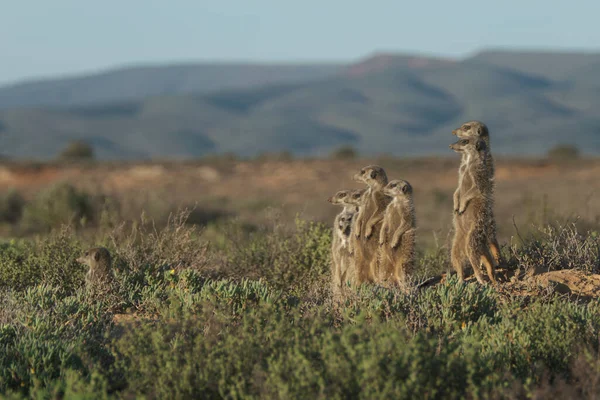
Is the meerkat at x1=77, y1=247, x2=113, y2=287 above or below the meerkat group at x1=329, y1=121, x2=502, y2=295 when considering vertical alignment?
below

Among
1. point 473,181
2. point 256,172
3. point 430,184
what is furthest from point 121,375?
point 256,172

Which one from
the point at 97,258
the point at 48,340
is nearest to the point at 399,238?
the point at 97,258

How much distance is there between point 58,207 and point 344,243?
12482 mm

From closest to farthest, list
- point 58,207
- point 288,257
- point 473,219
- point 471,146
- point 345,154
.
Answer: point 473,219, point 471,146, point 288,257, point 58,207, point 345,154

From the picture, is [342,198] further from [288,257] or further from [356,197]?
[288,257]

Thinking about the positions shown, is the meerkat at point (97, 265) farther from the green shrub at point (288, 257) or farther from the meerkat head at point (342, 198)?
the meerkat head at point (342, 198)

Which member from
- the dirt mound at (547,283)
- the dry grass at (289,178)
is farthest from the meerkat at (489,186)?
the dry grass at (289,178)

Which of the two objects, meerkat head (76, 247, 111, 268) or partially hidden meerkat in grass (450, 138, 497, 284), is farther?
meerkat head (76, 247, 111, 268)

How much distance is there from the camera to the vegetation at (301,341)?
539cm

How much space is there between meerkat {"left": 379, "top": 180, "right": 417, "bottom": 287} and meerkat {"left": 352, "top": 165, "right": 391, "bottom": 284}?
0.64 ft

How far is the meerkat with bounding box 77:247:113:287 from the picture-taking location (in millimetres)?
8461

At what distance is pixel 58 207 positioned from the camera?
64.6ft

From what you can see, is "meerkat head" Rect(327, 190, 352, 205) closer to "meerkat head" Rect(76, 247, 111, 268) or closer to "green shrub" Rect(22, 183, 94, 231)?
A: "meerkat head" Rect(76, 247, 111, 268)

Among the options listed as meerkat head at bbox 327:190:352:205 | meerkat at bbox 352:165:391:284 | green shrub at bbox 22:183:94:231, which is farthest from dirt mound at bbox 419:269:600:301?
green shrub at bbox 22:183:94:231
